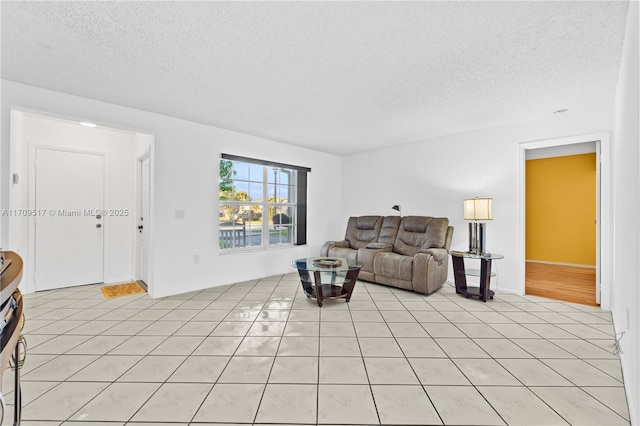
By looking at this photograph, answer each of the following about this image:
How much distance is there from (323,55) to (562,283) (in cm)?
494

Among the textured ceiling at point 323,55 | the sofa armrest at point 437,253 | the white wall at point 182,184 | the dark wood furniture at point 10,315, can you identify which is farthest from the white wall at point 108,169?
the sofa armrest at point 437,253

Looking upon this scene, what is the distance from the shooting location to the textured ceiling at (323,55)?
1.73 meters

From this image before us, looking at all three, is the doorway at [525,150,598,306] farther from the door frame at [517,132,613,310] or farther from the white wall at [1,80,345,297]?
the white wall at [1,80,345,297]

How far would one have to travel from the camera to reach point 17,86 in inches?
104

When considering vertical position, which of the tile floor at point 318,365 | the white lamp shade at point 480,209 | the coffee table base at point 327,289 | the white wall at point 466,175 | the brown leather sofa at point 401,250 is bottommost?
the tile floor at point 318,365

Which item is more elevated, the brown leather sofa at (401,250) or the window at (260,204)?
the window at (260,204)

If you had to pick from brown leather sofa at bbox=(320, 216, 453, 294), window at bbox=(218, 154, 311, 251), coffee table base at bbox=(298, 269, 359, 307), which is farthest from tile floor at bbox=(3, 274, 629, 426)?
window at bbox=(218, 154, 311, 251)

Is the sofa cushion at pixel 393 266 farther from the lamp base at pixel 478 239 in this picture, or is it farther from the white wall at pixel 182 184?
the white wall at pixel 182 184

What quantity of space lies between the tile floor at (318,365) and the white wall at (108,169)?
1.08 m

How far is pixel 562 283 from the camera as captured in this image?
14.1 ft

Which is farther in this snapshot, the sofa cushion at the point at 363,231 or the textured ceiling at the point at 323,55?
the sofa cushion at the point at 363,231

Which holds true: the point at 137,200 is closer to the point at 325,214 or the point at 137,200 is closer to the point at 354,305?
the point at 325,214

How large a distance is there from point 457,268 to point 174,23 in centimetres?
393

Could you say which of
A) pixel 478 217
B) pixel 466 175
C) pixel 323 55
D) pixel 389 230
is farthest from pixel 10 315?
pixel 466 175
